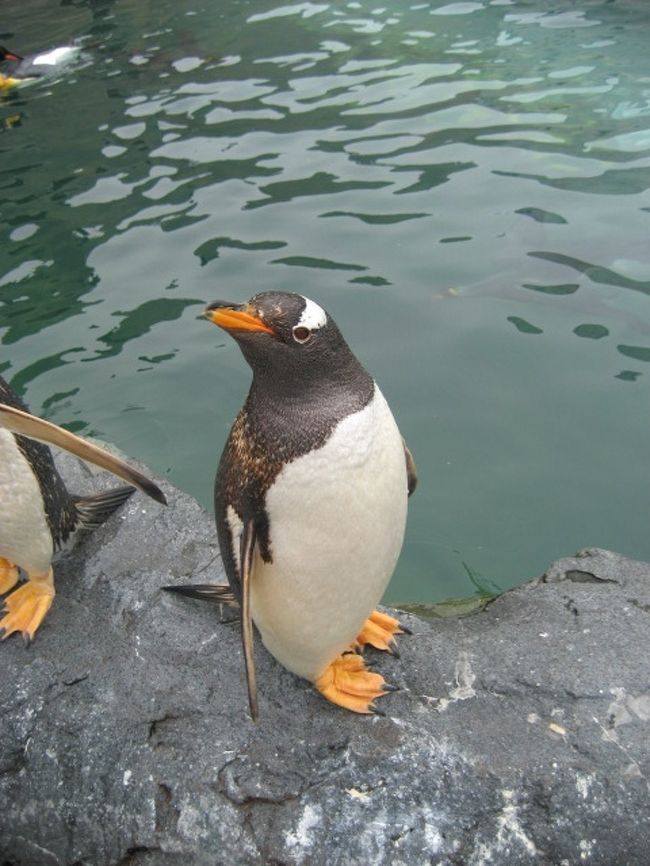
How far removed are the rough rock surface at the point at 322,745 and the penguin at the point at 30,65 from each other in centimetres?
789

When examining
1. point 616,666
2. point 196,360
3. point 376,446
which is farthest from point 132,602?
point 196,360

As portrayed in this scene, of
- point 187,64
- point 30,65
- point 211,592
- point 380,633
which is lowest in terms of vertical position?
point 187,64

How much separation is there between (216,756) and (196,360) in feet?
9.97

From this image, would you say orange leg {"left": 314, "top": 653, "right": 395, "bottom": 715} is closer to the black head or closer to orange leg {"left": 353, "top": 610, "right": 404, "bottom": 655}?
orange leg {"left": 353, "top": 610, "right": 404, "bottom": 655}

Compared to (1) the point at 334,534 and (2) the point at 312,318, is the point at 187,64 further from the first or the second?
(1) the point at 334,534

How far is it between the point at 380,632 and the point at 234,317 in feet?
3.85

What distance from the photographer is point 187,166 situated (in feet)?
25.0

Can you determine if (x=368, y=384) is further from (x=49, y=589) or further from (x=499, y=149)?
(x=499, y=149)

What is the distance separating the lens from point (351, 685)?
2.80 m

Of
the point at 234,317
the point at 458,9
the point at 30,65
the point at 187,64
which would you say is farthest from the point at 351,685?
the point at 458,9

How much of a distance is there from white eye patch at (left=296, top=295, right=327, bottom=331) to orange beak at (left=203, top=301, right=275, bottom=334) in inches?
3.1

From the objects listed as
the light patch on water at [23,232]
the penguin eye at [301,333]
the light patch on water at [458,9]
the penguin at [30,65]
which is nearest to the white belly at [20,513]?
the penguin eye at [301,333]

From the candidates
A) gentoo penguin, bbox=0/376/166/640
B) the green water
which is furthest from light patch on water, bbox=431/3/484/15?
gentoo penguin, bbox=0/376/166/640

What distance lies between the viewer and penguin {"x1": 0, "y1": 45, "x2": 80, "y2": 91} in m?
9.76
